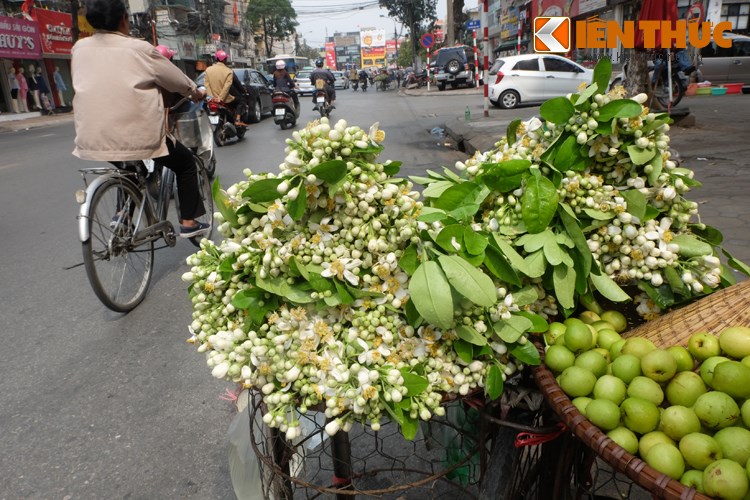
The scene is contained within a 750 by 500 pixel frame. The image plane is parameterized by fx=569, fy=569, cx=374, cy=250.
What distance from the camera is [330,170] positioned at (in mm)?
1287

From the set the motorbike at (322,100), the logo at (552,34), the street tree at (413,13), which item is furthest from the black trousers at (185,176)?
the street tree at (413,13)

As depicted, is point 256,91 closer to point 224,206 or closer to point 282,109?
point 282,109

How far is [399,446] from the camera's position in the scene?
7.93 ft

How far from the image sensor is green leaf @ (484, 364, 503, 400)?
1333 mm

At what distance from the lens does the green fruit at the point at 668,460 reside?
109 centimetres

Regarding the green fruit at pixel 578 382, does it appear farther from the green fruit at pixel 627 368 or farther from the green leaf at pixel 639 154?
the green leaf at pixel 639 154

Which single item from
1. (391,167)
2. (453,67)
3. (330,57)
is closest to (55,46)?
(453,67)

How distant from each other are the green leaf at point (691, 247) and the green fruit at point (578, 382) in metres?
0.49

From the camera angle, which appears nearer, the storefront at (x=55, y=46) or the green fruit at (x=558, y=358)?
the green fruit at (x=558, y=358)

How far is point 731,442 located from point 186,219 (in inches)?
145

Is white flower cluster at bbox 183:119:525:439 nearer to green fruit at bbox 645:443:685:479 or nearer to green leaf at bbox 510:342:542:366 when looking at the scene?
green leaf at bbox 510:342:542:366

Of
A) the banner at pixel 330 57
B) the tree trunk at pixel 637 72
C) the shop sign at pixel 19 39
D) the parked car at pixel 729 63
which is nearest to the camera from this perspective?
the tree trunk at pixel 637 72

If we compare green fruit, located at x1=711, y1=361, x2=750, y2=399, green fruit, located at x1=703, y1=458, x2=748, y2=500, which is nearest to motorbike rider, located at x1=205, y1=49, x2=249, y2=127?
green fruit, located at x1=711, y1=361, x2=750, y2=399

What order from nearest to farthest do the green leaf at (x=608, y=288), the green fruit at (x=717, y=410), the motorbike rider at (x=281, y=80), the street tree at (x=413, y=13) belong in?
the green fruit at (x=717, y=410), the green leaf at (x=608, y=288), the motorbike rider at (x=281, y=80), the street tree at (x=413, y=13)
